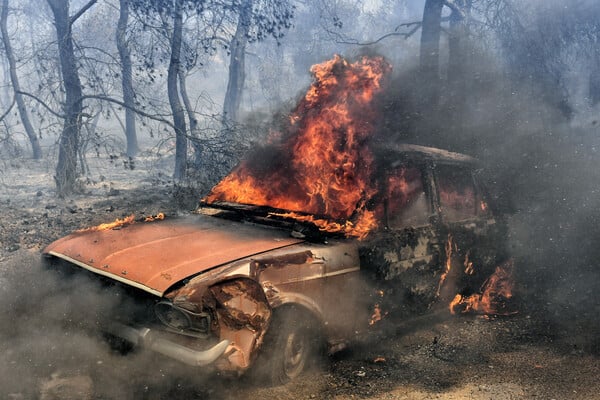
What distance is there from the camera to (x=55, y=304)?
4.21 m

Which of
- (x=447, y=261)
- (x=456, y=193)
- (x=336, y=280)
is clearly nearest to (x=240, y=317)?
(x=336, y=280)

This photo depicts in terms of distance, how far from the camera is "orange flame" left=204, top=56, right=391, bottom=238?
452cm

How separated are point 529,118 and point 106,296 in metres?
8.33

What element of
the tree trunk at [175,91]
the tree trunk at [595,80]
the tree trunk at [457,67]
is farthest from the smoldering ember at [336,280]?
the tree trunk at [595,80]

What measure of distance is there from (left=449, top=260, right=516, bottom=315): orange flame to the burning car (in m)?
0.02

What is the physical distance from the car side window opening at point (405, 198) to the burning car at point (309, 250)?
13 millimetres

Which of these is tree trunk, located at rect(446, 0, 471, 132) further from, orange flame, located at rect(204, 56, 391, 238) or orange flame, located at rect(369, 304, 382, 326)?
orange flame, located at rect(369, 304, 382, 326)

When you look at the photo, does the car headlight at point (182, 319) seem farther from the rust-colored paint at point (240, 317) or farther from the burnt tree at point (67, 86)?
the burnt tree at point (67, 86)

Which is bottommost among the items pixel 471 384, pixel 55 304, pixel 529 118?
pixel 471 384

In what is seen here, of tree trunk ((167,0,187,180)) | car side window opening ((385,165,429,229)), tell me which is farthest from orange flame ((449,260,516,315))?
tree trunk ((167,0,187,180))

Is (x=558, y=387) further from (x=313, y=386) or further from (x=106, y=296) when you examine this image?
(x=106, y=296)

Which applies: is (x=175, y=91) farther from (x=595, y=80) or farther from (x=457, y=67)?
(x=595, y=80)

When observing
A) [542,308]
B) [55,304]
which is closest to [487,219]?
[542,308]

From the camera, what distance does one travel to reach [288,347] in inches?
148
